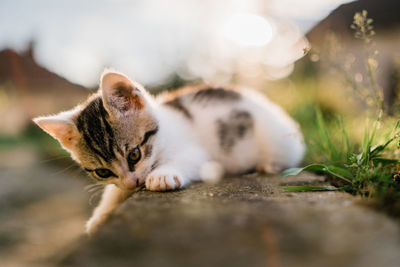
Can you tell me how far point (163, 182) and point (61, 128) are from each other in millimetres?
792

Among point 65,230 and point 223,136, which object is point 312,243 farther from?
point 65,230

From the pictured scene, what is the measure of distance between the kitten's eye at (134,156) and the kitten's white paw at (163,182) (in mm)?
198

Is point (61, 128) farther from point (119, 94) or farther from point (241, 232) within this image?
point (241, 232)

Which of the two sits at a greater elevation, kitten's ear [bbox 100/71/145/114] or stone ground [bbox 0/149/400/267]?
kitten's ear [bbox 100/71/145/114]

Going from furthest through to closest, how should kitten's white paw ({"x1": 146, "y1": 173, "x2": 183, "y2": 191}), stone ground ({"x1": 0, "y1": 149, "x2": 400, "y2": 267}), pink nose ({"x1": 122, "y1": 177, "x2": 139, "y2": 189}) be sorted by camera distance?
1. pink nose ({"x1": 122, "y1": 177, "x2": 139, "y2": 189})
2. kitten's white paw ({"x1": 146, "y1": 173, "x2": 183, "y2": 191})
3. stone ground ({"x1": 0, "y1": 149, "x2": 400, "y2": 267})

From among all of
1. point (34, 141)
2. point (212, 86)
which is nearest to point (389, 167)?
point (212, 86)

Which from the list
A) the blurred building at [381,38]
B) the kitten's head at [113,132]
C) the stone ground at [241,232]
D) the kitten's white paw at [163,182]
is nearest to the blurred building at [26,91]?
the blurred building at [381,38]

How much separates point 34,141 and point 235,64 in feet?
17.8

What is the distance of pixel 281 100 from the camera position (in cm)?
482

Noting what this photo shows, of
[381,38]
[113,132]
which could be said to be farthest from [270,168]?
[381,38]

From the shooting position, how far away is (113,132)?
170cm

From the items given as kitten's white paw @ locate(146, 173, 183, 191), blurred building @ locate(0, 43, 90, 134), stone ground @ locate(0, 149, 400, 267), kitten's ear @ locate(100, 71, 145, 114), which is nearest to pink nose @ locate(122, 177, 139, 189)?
kitten's white paw @ locate(146, 173, 183, 191)

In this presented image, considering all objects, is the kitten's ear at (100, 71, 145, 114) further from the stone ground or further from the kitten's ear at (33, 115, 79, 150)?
the stone ground

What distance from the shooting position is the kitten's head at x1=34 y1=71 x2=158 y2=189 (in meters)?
1.64
